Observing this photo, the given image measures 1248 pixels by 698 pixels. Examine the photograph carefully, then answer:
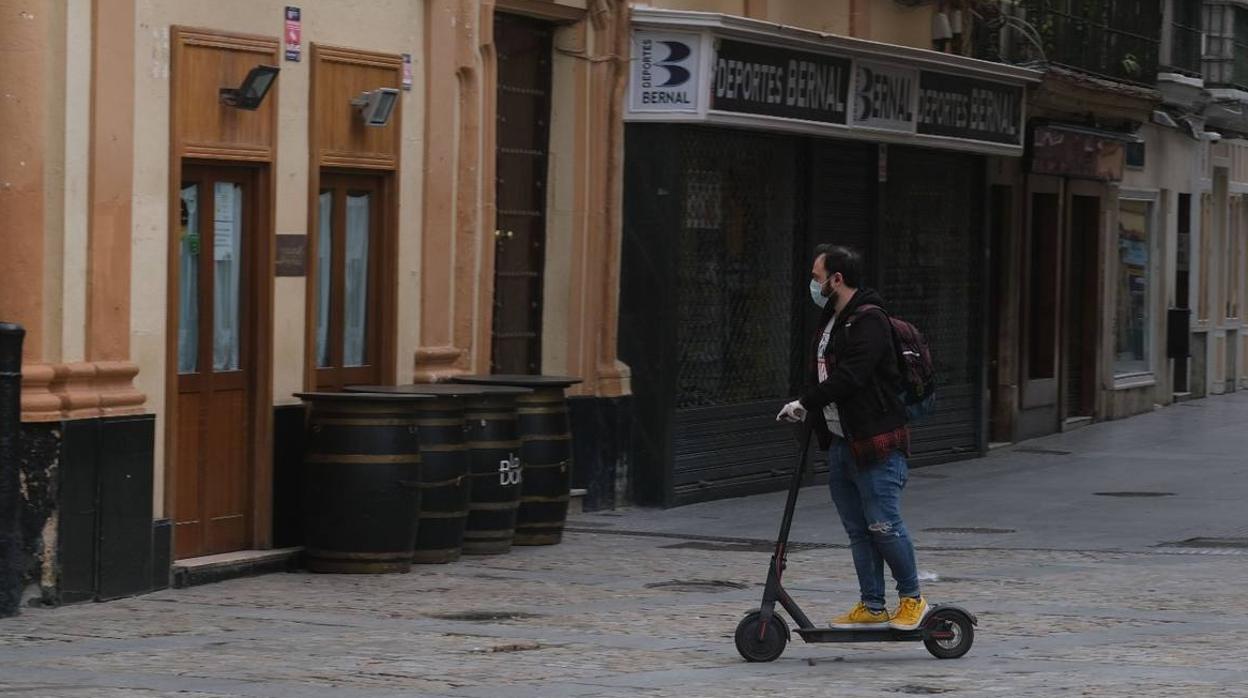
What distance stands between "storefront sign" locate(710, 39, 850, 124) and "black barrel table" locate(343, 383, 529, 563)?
4906mm

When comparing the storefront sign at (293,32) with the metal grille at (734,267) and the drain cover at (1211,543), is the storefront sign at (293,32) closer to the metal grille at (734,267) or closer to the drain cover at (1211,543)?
the metal grille at (734,267)

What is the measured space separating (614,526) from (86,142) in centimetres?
591

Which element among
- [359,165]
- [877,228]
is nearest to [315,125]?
[359,165]

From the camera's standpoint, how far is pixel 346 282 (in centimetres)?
1509

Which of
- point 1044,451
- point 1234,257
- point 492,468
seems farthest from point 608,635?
point 1234,257

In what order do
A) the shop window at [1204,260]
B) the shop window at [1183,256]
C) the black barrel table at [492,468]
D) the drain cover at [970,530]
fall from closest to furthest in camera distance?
the black barrel table at [492,468] < the drain cover at [970,530] < the shop window at [1183,256] < the shop window at [1204,260]

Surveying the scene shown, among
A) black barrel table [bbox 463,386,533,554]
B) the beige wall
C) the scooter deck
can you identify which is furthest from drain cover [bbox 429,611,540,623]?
black barrel table [bbox 463,386,533,554]

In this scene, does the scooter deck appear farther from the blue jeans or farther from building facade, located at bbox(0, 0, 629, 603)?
building facade, located at bbox(0, 0, 629, 603)

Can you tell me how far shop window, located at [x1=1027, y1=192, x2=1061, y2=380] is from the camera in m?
27.2

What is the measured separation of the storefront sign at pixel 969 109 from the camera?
22.5 m

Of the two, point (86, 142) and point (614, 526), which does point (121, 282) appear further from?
point (614, 526)

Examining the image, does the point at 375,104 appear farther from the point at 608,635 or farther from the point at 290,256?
the point at 608,635

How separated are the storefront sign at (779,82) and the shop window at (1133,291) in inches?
393

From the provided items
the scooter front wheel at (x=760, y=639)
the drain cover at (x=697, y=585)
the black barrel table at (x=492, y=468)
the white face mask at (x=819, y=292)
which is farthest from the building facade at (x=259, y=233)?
the white face mask at (x=819, y=292)
